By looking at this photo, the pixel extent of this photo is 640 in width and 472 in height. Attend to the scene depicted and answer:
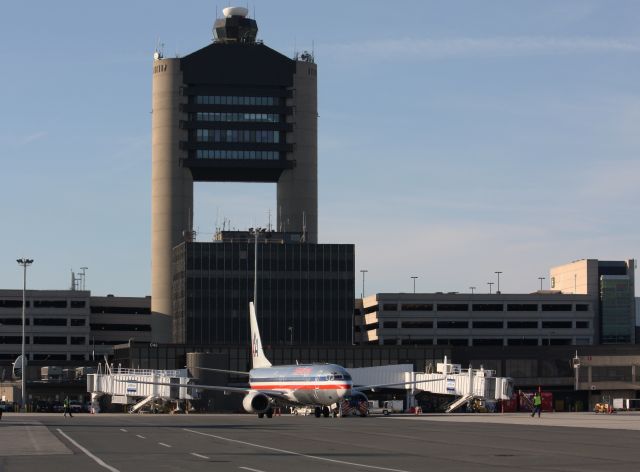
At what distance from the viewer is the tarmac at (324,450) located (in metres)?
38.5

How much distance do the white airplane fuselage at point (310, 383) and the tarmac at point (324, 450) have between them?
28.8 m

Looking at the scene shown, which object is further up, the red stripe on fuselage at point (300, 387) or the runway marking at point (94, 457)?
the red stripe on fuselage at point (300, 387)

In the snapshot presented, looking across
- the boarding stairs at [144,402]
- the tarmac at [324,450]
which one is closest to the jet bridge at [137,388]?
the boarding stairs at [144,402]

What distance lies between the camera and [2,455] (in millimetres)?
44750

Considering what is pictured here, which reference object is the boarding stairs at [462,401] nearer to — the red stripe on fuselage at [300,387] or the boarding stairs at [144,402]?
the red stripe on fuselage at [300,387]

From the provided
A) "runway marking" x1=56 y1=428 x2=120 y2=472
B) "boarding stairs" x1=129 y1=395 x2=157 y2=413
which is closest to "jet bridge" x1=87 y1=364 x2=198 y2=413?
"boarding stairs" x1=129 y1=395 x2=157 y2=413

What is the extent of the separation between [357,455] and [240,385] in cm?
12846

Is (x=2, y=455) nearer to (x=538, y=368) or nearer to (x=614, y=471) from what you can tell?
(x=614, y=471)

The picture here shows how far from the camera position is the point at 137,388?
129 meters

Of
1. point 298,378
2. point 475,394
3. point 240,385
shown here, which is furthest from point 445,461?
point 240,385

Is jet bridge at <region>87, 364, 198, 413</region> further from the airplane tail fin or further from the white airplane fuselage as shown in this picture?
the white airplane fuselage

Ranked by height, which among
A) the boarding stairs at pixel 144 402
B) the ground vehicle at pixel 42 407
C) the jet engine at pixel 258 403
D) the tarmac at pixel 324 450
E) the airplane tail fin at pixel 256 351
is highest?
the airplane tail fin at pixel 256 351

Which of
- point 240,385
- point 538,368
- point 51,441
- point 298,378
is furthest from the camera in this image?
point 538,368

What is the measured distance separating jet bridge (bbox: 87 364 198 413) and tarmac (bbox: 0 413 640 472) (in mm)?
56101
